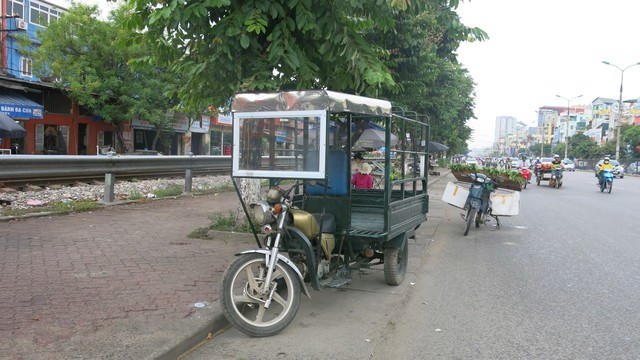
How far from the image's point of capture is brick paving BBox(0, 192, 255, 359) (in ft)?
11.9

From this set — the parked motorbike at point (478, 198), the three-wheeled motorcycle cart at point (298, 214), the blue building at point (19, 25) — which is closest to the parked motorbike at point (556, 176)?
the parked motorbike at point (478, 198)

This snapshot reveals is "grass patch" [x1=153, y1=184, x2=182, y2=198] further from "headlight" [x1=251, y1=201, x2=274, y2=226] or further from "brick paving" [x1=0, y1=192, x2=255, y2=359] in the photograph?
"headlight" [x1=251, y1=201, x2=274, y2=226]

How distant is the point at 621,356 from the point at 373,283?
274 centimetres

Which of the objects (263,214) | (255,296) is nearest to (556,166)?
(263,214)

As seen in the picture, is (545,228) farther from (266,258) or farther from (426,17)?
(266,258)

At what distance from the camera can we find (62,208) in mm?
8859

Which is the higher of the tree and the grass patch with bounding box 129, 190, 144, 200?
the tree

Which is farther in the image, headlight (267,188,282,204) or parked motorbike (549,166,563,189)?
parked motorbike (549,166,563,189)

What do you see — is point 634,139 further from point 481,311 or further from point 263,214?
point 263,214

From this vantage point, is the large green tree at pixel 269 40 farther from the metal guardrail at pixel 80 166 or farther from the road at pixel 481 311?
the metal guardrail at pixel 80 166

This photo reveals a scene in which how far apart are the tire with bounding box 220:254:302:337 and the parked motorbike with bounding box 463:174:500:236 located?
6456 mm

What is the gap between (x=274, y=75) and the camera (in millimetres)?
6000

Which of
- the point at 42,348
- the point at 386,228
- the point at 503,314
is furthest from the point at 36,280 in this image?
the point at 503,314

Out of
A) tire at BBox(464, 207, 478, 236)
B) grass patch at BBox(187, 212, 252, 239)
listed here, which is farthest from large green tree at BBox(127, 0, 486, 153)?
tire at BBox(464, 207, 478, 236)
